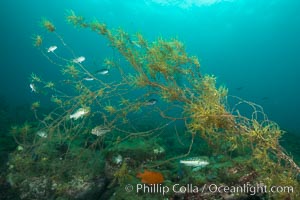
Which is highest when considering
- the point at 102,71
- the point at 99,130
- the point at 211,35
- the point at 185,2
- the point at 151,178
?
the point at 211,35

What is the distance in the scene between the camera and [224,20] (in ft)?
190

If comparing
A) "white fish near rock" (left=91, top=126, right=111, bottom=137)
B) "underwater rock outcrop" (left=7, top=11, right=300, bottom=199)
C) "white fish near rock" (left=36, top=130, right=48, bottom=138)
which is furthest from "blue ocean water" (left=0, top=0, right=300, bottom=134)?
"white fish near rock" (left=36, top=130, right=48, bottom=138)

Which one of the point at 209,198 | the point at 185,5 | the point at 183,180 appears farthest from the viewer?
the point at 185,5

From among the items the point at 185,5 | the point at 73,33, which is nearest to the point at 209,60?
the point at 185,5

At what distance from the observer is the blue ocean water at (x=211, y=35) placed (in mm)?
50688

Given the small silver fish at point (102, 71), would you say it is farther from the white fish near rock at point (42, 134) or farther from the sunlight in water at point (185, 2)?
the sunlight in water at point (185, 2)

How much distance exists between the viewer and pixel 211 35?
2894 inches

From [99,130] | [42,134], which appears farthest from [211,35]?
[42,134]

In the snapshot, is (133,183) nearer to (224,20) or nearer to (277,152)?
(277,152)

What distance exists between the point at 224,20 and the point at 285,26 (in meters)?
16.7

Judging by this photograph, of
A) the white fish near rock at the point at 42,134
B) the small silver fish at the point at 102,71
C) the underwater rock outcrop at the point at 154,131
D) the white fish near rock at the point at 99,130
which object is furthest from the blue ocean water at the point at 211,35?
the white fish near rock at the point at 42,134

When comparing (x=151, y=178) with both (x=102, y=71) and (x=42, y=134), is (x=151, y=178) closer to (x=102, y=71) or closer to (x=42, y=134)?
(x=42, y=134)

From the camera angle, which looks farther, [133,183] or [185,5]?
[185,5]

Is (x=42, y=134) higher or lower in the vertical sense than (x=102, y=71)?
lower
